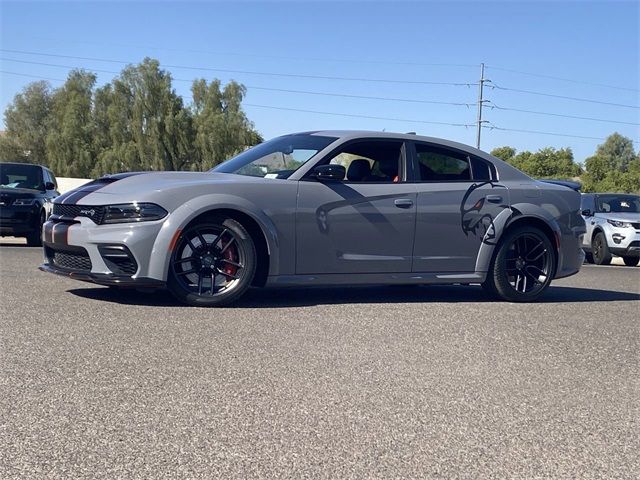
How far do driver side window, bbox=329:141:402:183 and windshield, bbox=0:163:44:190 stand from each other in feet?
29.3

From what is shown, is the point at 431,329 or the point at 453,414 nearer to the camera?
the point at 453,414

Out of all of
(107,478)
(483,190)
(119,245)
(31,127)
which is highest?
(31,127)

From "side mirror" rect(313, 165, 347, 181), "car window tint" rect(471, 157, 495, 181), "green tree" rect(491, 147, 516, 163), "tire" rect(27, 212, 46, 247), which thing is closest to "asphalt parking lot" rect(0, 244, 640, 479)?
"side mirror" rect(313, 165, 347, 181)

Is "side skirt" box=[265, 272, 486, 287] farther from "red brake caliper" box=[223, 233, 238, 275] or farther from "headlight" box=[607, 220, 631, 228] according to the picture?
"headlight" box=[607, 220, 631, 228]

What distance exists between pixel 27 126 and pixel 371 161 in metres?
69.7

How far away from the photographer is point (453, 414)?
3.54 metres

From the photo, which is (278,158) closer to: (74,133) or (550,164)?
(74,133)

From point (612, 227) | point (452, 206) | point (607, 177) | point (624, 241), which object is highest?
point (607, 177)

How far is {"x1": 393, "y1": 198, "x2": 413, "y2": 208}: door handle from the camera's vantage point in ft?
22.0

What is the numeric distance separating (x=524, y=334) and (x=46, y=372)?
3408mm

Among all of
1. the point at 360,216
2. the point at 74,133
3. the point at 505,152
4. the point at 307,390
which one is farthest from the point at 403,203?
the point at 505,152

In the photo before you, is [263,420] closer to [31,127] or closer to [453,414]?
[453,414]

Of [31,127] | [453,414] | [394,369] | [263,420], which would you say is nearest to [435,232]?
[394,369]

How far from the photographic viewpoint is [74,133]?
2430 inches
